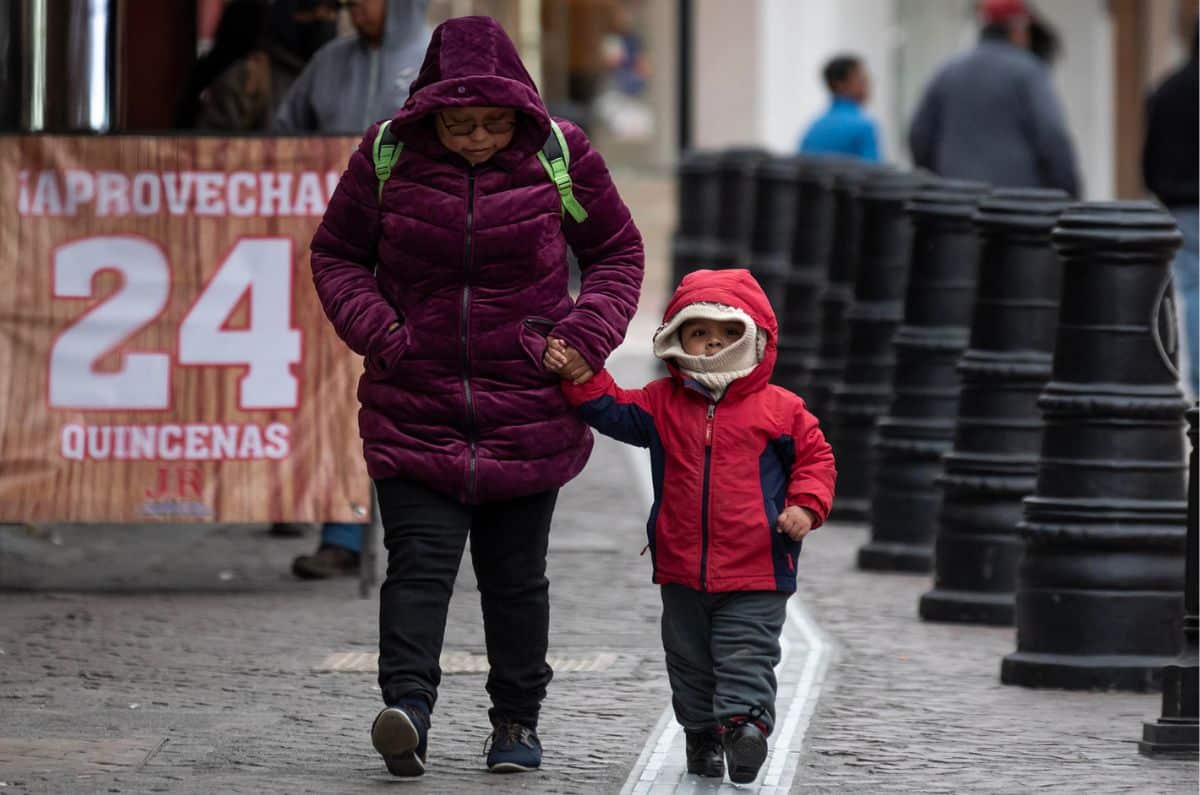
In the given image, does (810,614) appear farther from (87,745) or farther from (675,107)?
(675,107)

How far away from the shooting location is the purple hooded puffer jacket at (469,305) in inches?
238

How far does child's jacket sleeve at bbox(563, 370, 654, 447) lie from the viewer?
239 inches

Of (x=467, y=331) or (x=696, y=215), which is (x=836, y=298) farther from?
(x=696, y=215)

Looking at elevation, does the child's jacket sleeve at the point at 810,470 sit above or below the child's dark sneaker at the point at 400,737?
above

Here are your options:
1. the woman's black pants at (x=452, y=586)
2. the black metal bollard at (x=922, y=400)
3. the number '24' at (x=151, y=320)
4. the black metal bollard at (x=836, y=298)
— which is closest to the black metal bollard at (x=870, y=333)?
the black metal bollard at (x=836, y=298)

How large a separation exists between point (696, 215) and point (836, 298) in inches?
322

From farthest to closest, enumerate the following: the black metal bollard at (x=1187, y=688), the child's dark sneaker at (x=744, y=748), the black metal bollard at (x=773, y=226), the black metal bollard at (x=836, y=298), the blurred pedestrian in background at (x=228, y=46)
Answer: the black metal bollard at (x=773, y=226), the black metal bollard at (x=836, y=298), the blurred pedestrian in background at (x=228, y=46), the black metal bollard at (x=1187, y=688), the child's dark sneaker at (x=744, y=748)

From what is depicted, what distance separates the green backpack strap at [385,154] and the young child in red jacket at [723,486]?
548 mm

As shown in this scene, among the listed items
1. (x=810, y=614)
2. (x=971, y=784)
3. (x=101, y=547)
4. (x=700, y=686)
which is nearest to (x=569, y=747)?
(x=700, y=686)

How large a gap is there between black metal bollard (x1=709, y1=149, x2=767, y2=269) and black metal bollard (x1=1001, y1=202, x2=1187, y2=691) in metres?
11.1

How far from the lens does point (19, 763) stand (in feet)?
20.2

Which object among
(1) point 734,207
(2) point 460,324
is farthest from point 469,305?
(1) point 734,207

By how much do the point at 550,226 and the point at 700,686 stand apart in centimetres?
106

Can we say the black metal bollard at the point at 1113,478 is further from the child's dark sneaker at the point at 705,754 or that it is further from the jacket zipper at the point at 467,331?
the jacket zipper at the point at 467,331
